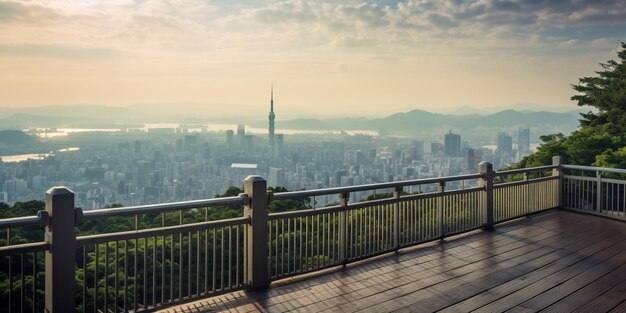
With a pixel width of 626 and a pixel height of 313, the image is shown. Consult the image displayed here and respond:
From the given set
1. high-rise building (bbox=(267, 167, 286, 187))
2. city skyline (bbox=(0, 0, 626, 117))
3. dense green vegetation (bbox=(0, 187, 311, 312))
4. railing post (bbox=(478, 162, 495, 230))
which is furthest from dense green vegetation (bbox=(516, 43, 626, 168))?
→ dense green vegetation (bbox=(0, 187, 311, 312))

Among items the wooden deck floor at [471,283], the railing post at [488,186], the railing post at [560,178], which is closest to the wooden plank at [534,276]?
the wooden deck floor at [471,283]

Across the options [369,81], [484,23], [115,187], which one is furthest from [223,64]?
[484,23]

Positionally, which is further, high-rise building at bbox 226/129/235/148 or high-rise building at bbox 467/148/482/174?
high-rise building at bbox 226/129/235/148

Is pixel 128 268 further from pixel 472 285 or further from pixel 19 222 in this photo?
pixel 472 285

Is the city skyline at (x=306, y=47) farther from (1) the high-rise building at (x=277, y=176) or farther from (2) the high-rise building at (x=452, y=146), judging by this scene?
(1) the high-rise building at (x=277, y=176)

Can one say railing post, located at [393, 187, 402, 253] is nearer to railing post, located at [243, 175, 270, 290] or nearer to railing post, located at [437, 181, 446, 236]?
railing post, located at [437, 181, 446, 236]

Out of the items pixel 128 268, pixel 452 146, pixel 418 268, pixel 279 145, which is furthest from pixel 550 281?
pixel 452 146

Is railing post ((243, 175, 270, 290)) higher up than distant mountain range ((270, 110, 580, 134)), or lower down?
lower down

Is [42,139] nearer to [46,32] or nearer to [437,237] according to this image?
[46,32]
